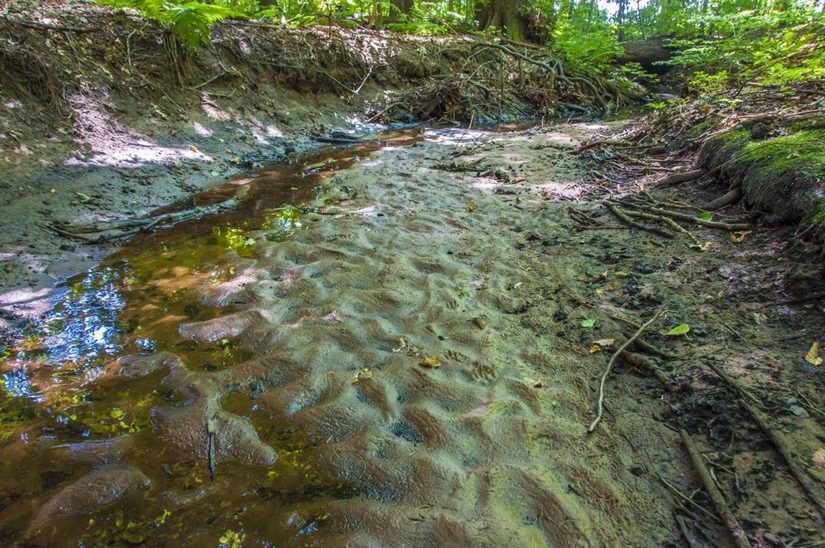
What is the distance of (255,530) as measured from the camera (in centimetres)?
154

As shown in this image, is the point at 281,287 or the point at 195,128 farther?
the point at 195,128

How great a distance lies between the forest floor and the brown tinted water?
1cm

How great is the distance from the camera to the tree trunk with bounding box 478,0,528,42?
1288cm

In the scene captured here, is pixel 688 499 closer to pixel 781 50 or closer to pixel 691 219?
pixel 691 219

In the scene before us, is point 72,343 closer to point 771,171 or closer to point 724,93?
point 771,171

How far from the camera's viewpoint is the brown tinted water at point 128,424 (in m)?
1.57

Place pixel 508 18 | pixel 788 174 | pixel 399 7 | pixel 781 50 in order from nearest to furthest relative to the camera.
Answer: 1. pixel 788 174
2. pixel 781 50
3. pixel 399 7
4. pixel 508 18

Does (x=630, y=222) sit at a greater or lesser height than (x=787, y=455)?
greater

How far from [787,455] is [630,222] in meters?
2.48

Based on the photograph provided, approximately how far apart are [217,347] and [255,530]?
4.06 ft

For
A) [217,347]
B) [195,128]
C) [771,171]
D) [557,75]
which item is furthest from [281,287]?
[557,75]

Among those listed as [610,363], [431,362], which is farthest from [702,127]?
[431,362]

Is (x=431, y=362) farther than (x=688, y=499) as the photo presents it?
Yes

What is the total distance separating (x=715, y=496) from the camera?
1559mm
